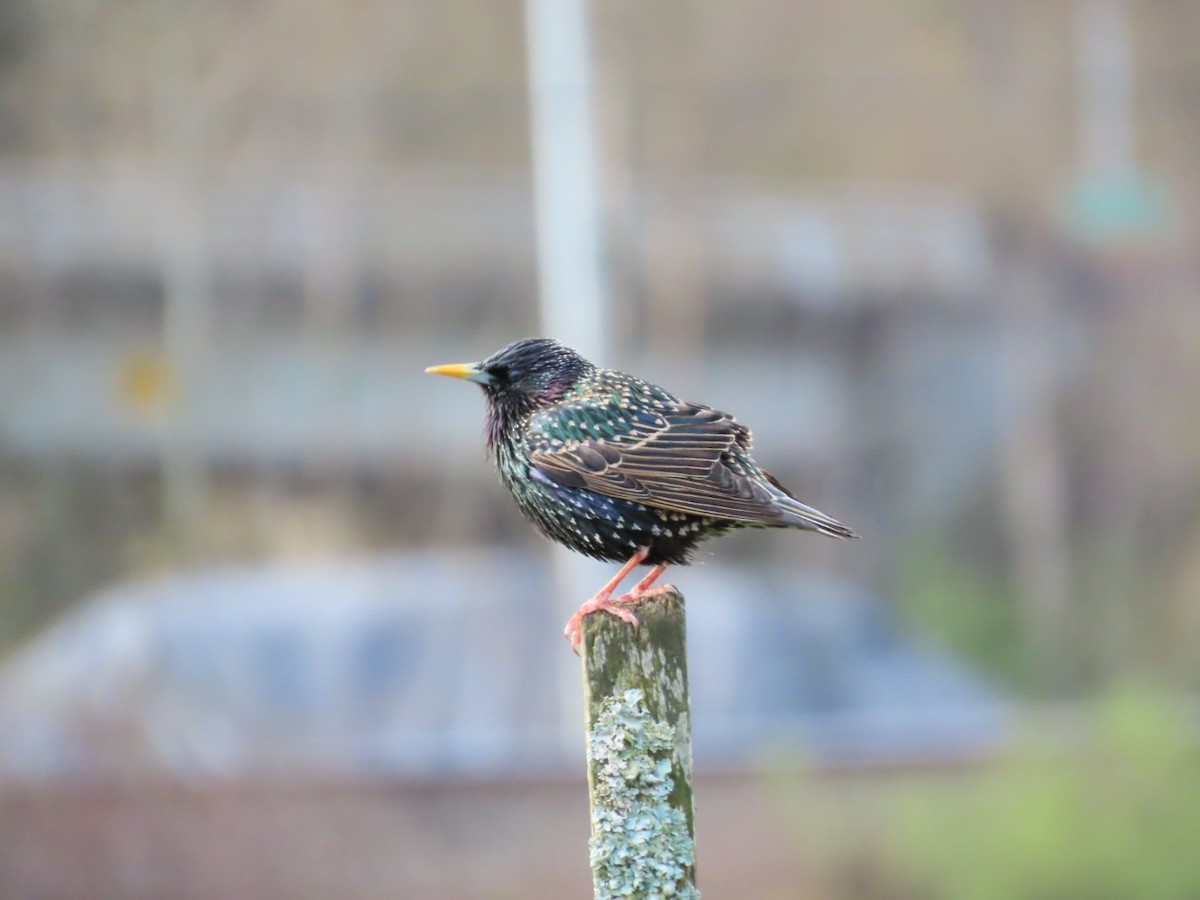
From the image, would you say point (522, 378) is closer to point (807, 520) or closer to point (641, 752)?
point (807, 520)

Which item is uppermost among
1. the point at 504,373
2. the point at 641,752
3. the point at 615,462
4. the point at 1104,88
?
the point at 1104,88

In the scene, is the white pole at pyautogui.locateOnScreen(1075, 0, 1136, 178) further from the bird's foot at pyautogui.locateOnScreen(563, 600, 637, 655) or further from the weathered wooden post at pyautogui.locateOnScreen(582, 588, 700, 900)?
the weathered wooden post at pyautogui.locateOnScreen(582, 588, 700, 900)

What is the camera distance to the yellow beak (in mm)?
3631

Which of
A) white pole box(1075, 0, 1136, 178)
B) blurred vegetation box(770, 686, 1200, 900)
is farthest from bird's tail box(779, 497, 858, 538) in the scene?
white pole box(1075, 0, 1136, 178)

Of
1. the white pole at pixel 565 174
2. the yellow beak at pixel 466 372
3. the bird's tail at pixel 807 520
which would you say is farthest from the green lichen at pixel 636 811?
the white pole at pixel 565 174

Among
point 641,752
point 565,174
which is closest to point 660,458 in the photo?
point 641,752

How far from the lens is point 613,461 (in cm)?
359

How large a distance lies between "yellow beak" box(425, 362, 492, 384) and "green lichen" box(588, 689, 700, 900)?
1.16 meters

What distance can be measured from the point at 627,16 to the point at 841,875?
8.63m

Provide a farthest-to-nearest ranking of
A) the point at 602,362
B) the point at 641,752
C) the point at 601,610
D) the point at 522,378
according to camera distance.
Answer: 1. the point at 602,362
2. the point at 522,378
3. the point at 601,610
4. the point at 641,752

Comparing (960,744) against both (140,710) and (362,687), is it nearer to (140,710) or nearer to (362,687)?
(362,687)

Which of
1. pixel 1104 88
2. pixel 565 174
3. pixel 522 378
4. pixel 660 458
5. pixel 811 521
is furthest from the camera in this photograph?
pixel 1104 88

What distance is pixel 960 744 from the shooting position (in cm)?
940

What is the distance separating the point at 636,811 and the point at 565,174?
33.7 feet
